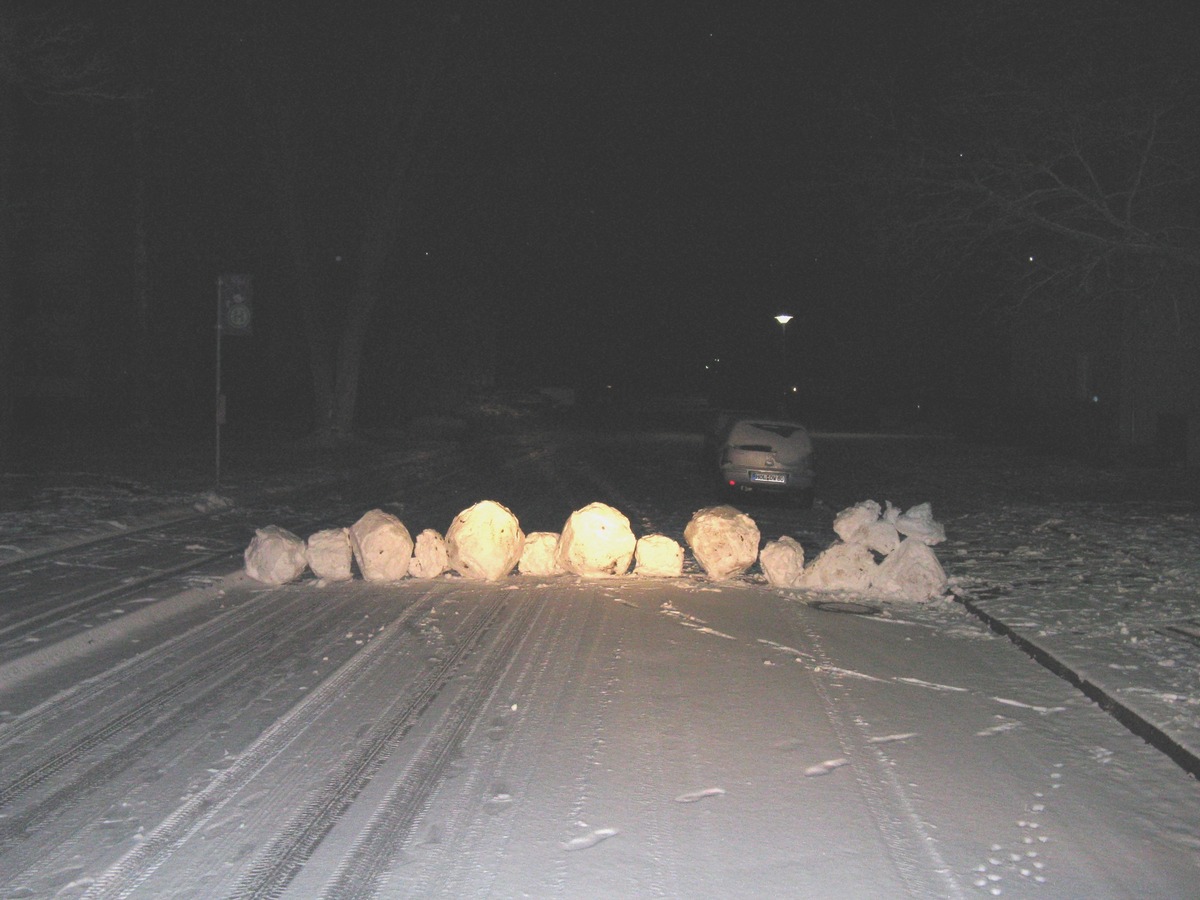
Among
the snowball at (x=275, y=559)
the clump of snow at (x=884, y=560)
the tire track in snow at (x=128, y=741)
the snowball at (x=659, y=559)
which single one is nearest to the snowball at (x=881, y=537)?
the clump of snow at (x=884, y=560)

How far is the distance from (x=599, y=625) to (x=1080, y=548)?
274 inches

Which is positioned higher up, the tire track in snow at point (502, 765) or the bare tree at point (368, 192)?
the bare tree at point (368, 192)

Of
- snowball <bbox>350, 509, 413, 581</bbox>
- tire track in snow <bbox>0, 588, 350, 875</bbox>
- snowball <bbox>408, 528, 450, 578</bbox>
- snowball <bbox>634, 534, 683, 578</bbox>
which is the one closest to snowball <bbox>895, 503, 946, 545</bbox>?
snowball <bbox>634, 534, 683, 578</bbox>

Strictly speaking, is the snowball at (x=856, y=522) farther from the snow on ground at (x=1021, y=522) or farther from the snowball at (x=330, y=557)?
the snowball at (x=330, y=557)

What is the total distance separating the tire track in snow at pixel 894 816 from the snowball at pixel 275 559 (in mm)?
5627

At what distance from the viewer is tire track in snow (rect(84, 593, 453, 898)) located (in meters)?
4.27

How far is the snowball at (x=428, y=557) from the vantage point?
1081 cm

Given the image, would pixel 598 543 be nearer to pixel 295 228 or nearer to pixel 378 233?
pixel 378 233

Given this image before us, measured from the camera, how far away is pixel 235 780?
17.2 ft

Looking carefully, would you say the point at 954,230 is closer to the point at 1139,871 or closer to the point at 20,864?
the point at 1139,871

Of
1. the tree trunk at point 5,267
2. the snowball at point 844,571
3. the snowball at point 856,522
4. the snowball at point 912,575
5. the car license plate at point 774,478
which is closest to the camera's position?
the snowball at point 912,575

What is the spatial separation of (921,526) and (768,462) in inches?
295

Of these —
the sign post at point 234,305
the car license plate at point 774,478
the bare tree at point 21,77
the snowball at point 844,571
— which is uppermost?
the bare tree at point 21,77

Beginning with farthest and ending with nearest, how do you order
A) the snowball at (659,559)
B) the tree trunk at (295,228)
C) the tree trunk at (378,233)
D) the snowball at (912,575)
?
the tree trunk at (378,233) < the tree trunk at (295,228) < the snowball at (659,559) < the snowball at (912,575)
